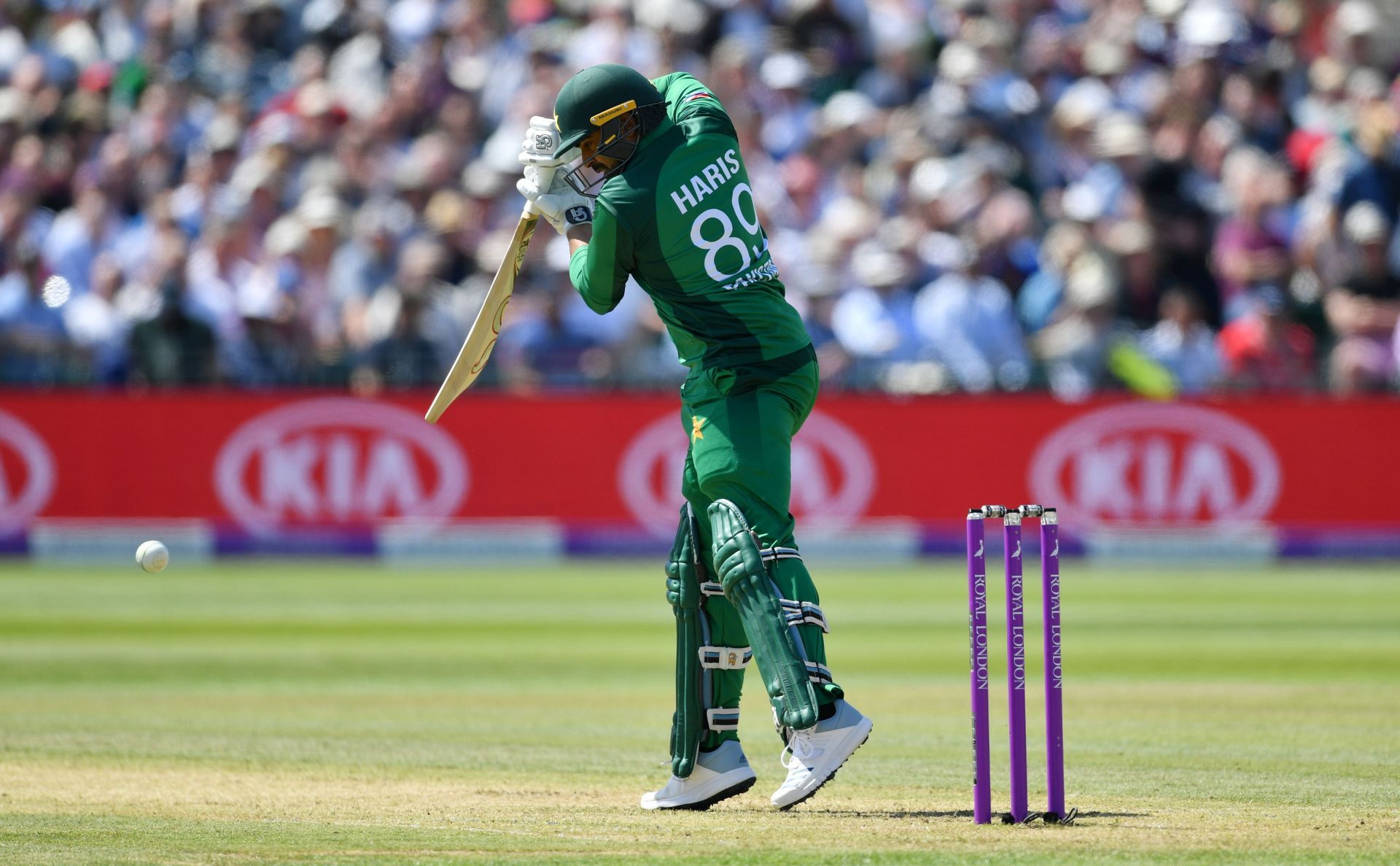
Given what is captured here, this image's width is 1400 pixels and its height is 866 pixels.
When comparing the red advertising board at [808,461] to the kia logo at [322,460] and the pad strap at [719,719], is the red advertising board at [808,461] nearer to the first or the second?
the kia logo at [322,460]

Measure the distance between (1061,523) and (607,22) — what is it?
620cm

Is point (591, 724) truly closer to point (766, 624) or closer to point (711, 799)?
point (711, 799)

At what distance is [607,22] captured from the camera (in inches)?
725

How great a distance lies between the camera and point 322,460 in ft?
52.1

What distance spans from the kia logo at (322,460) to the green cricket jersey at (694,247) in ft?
32.5

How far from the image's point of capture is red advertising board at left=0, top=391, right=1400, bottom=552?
15.8 meters

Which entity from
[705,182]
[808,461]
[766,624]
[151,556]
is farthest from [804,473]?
[766,624]

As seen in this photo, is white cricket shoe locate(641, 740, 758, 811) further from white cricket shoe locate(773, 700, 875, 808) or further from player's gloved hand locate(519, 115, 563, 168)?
player's gloved hand locate(519, 115, 563, 168)

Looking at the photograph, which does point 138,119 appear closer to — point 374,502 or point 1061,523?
point 374,502

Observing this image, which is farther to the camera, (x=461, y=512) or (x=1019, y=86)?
(x=1019, y=86)

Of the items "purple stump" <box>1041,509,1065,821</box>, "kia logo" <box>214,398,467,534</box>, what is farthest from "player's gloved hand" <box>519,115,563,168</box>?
"kia logo" <box>214,398,467,534</box>

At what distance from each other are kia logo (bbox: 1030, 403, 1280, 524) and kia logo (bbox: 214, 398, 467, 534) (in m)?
4.93

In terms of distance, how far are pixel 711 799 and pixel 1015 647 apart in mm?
1225

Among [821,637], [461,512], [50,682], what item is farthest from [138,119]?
[821,637]
